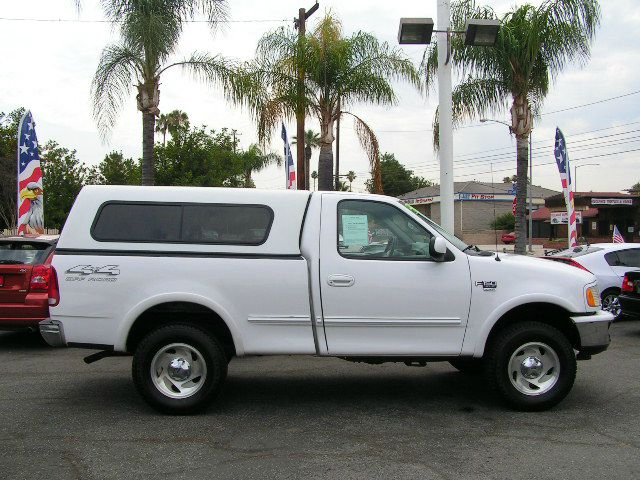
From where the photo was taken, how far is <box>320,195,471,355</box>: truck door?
5.38 meters

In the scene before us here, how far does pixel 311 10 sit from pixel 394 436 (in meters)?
15.2

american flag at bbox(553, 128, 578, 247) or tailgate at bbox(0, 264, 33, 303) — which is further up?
american flag at bbox(553, 128, 578, 247)

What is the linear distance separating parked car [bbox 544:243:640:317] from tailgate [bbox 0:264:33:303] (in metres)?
9.01

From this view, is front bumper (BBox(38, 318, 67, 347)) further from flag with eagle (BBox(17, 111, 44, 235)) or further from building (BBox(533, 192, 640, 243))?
building (BBox(533, 192, 640, 243))

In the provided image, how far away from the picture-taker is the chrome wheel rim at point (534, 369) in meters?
5.54

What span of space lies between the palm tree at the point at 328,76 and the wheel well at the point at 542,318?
357 inches

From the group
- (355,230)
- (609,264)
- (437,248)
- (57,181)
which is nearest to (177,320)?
(355,230)

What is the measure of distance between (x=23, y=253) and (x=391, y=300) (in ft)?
18.1

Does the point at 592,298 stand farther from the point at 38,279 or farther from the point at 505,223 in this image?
the point at 505,223

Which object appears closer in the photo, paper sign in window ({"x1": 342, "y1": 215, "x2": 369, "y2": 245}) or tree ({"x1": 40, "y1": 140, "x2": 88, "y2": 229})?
paper sign in window ({"x1": 342, "y1": 215, "x2": 369, "y2": 245})

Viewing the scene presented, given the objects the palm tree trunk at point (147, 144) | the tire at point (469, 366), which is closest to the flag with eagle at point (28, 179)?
the palm tree trunk at point (147, 144)

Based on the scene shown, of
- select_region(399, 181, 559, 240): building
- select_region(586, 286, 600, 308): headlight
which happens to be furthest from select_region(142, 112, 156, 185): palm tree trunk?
select_region(399, 181, 559, 240): building

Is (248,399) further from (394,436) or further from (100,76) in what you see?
(100,76)

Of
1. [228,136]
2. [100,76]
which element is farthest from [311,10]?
[228,136]
